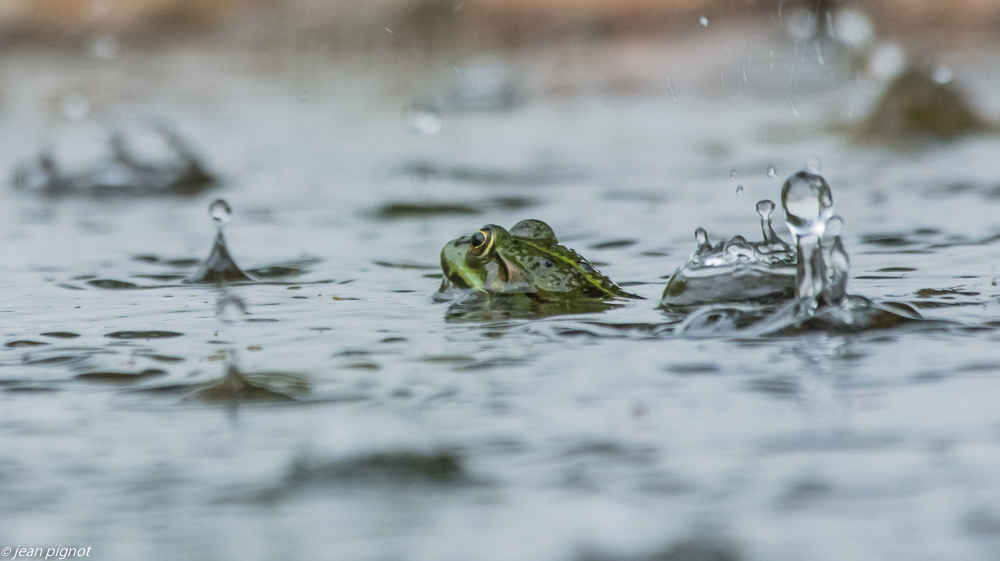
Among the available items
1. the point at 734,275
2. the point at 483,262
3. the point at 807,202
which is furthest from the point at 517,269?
the point at 807,202

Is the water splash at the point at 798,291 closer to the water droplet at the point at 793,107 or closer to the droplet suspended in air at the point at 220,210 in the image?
the droplet suspended in air at the point at 220,210

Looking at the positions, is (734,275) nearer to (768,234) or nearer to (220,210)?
(768,234)

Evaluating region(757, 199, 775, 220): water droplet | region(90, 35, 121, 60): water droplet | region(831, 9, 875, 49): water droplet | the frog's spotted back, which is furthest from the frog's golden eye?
region(90, 35, 121, 60): water droplet

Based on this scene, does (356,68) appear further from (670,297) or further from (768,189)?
(670,297)

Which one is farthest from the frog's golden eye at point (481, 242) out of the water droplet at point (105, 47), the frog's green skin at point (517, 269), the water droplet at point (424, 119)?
the water droplet at point (105, 47)

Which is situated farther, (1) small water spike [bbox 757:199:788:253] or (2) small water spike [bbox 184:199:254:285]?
(2) small water spike [bbox 184:199:254:285]

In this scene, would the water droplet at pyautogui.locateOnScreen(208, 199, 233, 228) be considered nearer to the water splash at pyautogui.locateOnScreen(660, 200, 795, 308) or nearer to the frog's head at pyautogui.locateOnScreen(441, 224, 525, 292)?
the frog's head at pyautogui.locateOnScreen(441, 224, 525, 292)

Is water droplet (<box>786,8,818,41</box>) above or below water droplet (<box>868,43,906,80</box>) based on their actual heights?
above
